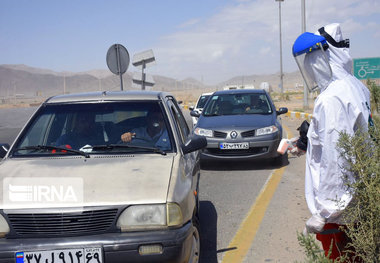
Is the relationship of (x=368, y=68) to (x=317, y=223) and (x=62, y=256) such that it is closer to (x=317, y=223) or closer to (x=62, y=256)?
(x=317, y=223)

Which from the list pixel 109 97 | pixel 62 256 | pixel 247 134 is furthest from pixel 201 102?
pixel 62 256

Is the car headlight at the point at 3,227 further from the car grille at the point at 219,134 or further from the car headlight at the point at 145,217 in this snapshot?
the car grille at the point at 219,134

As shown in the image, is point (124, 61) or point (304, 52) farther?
point (124, 61)

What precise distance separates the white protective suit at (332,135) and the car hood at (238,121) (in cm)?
644

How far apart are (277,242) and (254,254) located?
42 centimetres

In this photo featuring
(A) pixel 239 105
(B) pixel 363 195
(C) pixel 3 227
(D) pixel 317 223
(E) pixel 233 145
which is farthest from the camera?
(A) pixel 239 105

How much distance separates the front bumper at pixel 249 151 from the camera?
8.98m

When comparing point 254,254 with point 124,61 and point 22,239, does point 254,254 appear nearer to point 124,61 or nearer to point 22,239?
point 22,239

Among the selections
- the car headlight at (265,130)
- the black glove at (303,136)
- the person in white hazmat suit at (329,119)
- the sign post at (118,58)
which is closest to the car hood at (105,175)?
the black glove at (303,136)

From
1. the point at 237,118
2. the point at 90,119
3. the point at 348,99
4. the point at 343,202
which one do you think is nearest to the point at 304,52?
the point at 348,99

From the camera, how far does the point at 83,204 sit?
327 cm

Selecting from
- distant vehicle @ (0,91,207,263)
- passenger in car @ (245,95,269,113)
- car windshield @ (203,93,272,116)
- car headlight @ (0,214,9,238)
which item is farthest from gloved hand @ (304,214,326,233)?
passenger in car @ (245,95,269,113)

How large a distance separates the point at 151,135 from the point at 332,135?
229 cm

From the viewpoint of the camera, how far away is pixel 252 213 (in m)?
6.00
